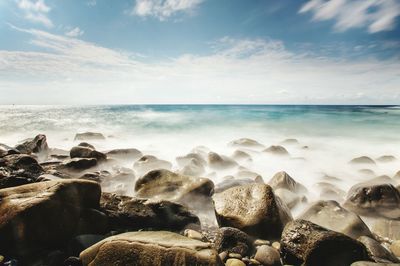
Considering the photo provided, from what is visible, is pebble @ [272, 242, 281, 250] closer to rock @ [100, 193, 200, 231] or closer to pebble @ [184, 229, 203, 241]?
pebble @ [184, 229, 203, 241]

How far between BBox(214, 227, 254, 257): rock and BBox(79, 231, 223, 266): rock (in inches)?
35.1

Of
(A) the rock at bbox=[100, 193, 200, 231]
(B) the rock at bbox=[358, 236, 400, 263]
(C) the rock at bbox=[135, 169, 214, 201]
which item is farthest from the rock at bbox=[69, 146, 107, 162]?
(B) the rock at bbox=[358, 236, 400, 263]

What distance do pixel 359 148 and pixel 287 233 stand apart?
1509cm

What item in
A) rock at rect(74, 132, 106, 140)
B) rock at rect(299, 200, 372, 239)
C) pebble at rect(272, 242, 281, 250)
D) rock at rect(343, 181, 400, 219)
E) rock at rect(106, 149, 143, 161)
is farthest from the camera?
rock at rect(74, 132, 106, 140)

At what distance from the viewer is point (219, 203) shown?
15.0 ft

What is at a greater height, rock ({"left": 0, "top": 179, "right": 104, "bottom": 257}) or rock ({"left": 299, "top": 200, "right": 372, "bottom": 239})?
rock ({"left": 0, "top": 179, "right": 104, "bottom": 257})

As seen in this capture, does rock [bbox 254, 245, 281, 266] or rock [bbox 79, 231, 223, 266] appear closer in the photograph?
rock [bbox 79, 231, 223, 266]

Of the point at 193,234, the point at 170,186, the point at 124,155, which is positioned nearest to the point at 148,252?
the point at 193,234

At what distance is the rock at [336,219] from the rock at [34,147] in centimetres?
1055

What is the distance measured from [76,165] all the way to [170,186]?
12.2 feet

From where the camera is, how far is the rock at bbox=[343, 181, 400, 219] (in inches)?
208

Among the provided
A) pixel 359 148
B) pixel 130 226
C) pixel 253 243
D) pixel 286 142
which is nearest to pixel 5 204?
pixel 130 226

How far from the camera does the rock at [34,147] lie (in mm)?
10180

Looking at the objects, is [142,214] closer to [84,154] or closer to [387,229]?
[387,229]
